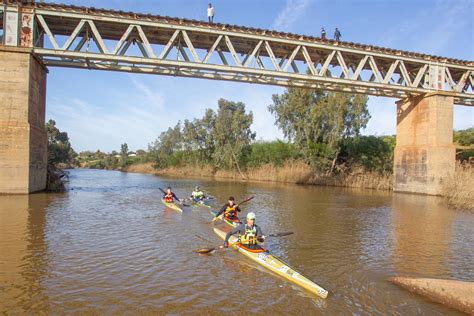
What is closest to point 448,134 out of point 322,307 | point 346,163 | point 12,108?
point 346,163

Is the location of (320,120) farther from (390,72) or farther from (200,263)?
(200,263)

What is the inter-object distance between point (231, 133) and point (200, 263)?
4867 cm

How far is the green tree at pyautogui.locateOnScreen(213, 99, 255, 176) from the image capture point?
54594 mm

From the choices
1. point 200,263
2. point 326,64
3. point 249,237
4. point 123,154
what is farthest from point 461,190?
point 123,154

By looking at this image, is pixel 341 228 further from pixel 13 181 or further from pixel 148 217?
pixel 13 181

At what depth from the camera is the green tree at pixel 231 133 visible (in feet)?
179

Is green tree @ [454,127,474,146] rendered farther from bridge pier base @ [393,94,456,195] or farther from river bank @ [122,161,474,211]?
bridge pier base @ [393,94,456,195]

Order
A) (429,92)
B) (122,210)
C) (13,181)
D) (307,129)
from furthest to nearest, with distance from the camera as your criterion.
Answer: (307,129) → (429,92) → (13,181) → (122,210)

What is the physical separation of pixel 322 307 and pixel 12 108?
19.2m

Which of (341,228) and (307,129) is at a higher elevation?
(307,129)

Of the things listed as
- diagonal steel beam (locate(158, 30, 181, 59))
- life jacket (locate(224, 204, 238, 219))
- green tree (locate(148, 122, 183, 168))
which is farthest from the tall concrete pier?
green tree (locate(148, 122, 183, 168))

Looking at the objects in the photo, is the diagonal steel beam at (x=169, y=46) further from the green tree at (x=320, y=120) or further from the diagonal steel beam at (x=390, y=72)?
the green tree at (x=320, y=120)

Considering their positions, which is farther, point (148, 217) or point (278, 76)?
point (278, 76)

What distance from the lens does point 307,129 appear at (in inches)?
1563
